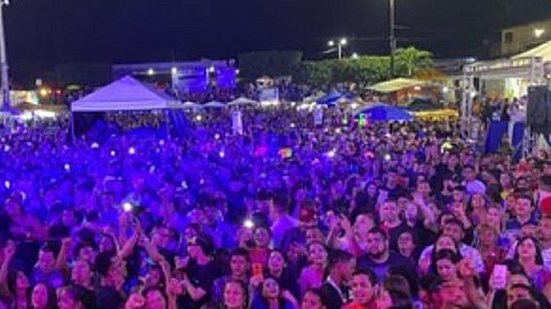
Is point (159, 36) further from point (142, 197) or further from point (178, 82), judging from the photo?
point (142, 197)

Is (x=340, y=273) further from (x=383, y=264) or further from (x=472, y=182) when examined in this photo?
(x=472, y=182)

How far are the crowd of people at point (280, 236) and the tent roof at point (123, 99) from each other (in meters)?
4.66

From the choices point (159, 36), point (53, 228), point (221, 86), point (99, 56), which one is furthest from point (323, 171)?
point (159, 36)

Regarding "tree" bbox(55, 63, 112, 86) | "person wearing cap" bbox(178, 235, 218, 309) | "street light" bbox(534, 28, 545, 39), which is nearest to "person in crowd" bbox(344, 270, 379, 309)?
"person wearing cap" bbox(178, 235, 218, 309)

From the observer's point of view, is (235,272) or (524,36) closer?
(235,272)

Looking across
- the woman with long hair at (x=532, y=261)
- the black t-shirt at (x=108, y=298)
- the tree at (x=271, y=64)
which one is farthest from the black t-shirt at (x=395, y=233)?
the tree at (x=271, y=64)

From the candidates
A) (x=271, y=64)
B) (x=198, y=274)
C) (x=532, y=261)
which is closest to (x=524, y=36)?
(x=271, y=64)

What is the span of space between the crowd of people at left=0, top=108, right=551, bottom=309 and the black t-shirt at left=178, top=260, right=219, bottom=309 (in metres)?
0.01

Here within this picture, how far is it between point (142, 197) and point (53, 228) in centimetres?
240

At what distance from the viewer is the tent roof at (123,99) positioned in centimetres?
2156

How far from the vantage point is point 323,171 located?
15891 millimetres

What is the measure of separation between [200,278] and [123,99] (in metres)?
14.2

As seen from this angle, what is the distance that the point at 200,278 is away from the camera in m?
7.96

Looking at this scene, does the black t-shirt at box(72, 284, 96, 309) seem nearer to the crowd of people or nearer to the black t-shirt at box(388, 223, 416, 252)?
the crowd of people
